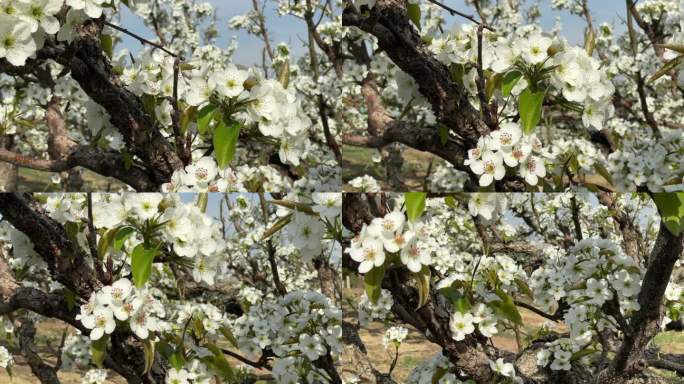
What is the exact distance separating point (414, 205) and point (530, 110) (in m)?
0.40

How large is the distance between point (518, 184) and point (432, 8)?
12.6 ft

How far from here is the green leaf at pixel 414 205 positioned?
4.35 ft

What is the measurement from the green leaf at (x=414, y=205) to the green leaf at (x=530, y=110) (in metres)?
0.34

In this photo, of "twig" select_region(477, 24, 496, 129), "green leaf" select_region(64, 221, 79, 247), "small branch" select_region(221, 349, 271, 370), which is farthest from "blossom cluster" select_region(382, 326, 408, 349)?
"green leaf" select_region(64, 221, 79, 247)

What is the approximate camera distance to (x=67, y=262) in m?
1.54

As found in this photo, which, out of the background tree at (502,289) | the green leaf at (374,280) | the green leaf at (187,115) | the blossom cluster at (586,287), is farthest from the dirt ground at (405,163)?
the green leaf at (374,280)

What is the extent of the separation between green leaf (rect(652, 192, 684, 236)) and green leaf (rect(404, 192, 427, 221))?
0.53 meters

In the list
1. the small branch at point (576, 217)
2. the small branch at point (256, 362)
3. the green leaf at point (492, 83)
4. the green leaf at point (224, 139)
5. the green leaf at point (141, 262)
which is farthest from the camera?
the small branch at point (576, 217)

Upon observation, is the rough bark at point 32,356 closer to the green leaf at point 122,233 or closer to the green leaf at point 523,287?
the green leaf at point 122,233

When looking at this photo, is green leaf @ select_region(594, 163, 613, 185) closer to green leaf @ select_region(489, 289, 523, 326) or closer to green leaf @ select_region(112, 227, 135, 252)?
green leaf @ select_region(489, 289, 523, 326)

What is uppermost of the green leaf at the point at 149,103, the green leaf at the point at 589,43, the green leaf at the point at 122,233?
the green leaf at the point at 589,43

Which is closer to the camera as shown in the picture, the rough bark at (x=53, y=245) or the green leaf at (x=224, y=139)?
the green leaf at (x=224, y=139)

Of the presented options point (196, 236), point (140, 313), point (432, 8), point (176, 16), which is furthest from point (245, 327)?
point (176, 16)

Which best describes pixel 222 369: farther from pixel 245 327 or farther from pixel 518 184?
pixel 518 184
